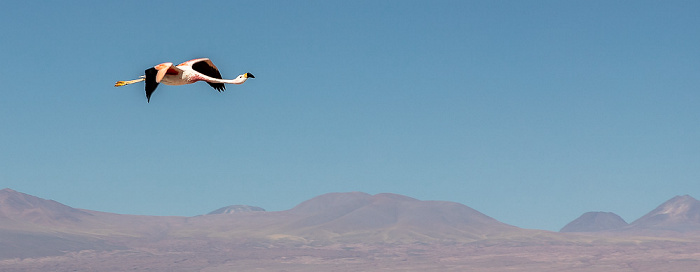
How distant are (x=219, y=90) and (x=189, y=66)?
143 cm

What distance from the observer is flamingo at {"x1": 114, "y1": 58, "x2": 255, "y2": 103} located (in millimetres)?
18697

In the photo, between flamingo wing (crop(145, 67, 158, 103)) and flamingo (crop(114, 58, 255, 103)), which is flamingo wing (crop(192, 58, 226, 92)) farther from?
flamingo wing (crop(145, 67, 158, 103))

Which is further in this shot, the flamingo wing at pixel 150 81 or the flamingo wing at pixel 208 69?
the flamingo wing at pixel 208 69

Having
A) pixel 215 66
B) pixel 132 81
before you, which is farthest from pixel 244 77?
pixel 132 81

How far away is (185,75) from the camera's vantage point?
63.3 ft

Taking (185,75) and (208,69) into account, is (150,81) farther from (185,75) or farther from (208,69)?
(208,69)

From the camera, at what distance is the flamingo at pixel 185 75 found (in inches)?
736

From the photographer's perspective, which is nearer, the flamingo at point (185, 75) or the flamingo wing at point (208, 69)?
the flamingo at point (185, 75)

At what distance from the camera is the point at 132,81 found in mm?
20328

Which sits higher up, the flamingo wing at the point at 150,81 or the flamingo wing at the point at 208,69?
the flamingo wing at the point at 208,69

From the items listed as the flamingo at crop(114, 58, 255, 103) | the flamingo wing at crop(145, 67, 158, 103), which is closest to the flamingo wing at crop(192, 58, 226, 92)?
the flamingo at crop(114, 58, 255, 103)

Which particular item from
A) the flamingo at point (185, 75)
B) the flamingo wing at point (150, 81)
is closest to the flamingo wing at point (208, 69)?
the flamingo at point (185, 75)

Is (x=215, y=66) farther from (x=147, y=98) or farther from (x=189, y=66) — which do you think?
(x=147, y=98)

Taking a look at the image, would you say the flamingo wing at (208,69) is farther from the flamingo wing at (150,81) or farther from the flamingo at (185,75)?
the flamingo wing at (150,81)
